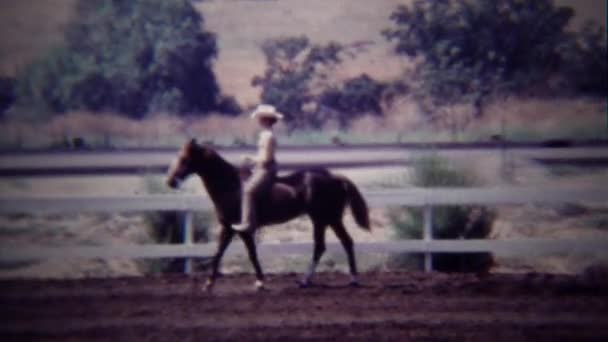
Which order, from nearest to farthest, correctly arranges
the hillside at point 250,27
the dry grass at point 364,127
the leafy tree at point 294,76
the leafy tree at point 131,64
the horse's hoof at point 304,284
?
the horse's hoof at point 304,284 → the hillside at point 250,27 → the leafy tree at point 131,64 → the leafy tree at point 294,76 → the dry grass at point 364,127

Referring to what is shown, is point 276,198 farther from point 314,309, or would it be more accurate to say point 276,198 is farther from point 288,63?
point 288,63

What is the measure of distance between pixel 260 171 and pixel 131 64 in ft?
63.2

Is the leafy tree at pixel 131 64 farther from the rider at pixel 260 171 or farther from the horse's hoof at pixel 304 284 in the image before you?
the horse's hoof at pixel 304 284

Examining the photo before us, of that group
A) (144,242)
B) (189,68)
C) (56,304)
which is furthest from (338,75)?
(56,304)

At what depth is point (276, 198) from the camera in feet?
36.3

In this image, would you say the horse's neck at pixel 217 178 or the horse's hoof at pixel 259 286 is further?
the horse's neck at pixel 217 178

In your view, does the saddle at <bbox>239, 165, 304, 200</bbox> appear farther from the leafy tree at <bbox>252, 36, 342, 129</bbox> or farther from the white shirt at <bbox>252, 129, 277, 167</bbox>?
the leafy tree at <bbox>252, 36, 342, 129</bbox>

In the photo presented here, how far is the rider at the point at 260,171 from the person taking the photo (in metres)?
10.6

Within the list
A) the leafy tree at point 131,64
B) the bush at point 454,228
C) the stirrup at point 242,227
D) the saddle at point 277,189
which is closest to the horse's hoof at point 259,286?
the stirrup at point 242,227

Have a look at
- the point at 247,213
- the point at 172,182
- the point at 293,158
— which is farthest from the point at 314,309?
the point at 293,158

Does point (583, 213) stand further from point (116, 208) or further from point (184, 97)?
point (184, 97)

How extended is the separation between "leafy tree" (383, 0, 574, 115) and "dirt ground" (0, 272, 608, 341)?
1657 cm

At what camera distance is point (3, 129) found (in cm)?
2978

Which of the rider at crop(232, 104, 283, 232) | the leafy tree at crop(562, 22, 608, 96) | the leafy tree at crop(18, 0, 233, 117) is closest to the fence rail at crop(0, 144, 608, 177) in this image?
the leafy tree at crop(18, 0, 233, 117)
